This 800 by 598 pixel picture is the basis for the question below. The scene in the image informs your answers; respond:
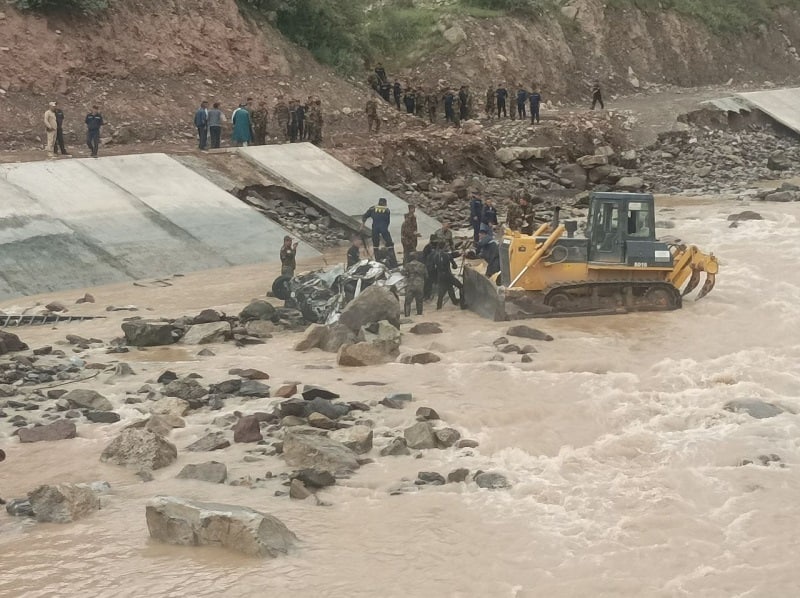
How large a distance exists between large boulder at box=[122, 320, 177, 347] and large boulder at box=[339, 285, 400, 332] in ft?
Result: 9.02

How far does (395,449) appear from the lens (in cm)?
1194

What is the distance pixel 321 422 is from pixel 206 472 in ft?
6.16

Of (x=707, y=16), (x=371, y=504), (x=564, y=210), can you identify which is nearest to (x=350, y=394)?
(x=371, y=504)

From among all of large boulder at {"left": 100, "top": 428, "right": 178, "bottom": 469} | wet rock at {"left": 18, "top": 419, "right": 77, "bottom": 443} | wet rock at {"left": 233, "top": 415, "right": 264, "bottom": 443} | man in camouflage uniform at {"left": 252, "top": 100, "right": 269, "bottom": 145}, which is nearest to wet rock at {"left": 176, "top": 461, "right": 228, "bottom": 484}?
large boulder at {"left": 100, "top": 428, "right": 178, "bottom": 469}

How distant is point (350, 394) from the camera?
14.2 metres

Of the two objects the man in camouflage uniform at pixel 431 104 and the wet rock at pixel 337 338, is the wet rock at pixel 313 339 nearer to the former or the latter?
the wet rock at pixel 337 338

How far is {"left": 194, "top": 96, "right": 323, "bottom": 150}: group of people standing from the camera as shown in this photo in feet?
96.7

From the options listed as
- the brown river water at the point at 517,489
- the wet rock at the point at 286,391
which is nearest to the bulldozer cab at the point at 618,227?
the brown river water at the point at 517,489

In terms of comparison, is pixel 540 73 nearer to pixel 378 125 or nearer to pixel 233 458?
pixel 378 125

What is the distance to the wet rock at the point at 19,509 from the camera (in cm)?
1038

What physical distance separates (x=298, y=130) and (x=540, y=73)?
56.3 ft

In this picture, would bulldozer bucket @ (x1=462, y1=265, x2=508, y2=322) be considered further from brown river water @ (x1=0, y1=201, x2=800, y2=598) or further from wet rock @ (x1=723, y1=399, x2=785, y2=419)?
wet rock @ (x1=723, y1=399, x2=785, y2=419)

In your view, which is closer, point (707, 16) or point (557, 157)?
point (557, 157)

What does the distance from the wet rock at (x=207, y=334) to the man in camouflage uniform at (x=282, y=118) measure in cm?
1591
